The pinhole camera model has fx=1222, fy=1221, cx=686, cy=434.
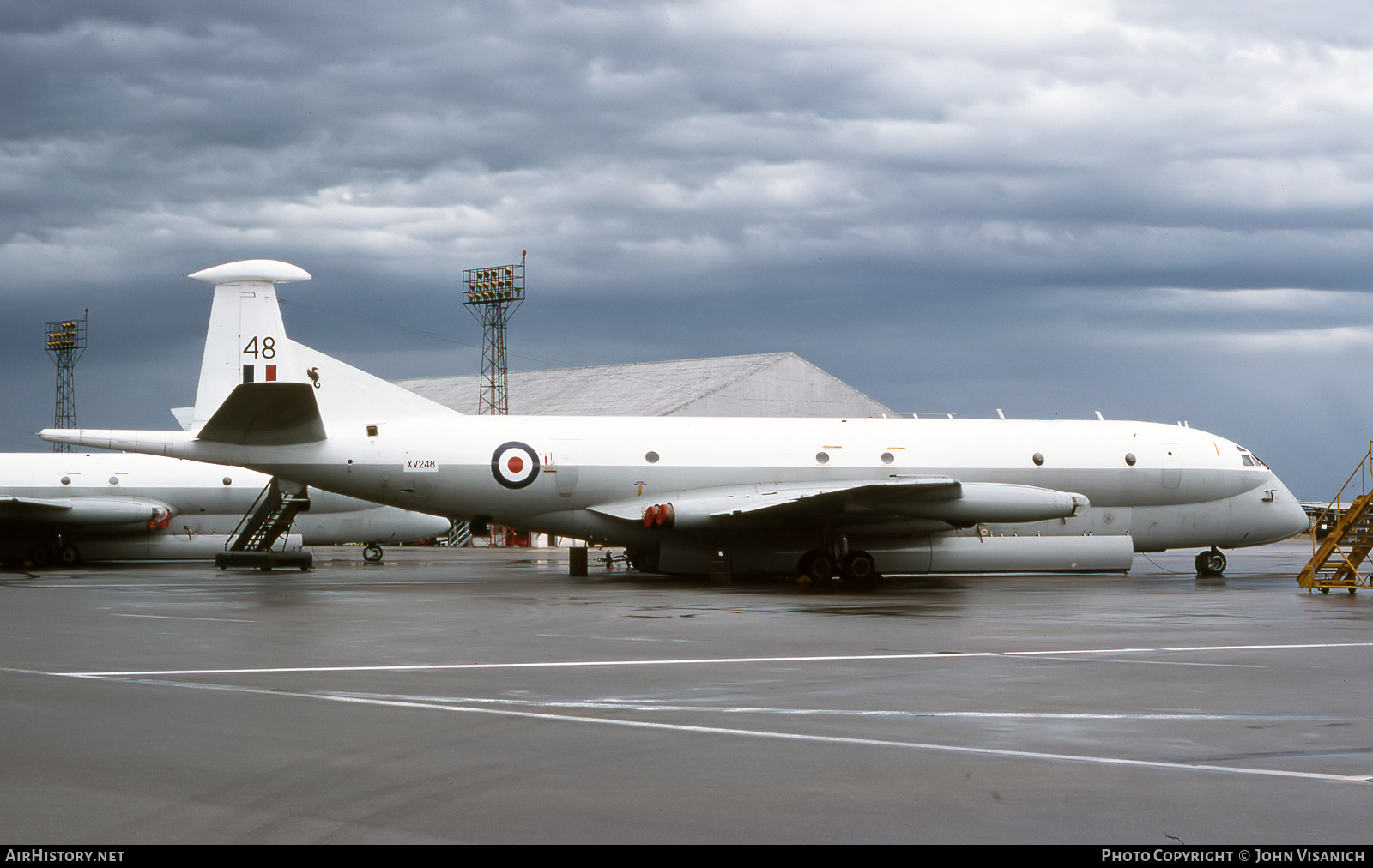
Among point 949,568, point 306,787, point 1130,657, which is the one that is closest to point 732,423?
point 949,568

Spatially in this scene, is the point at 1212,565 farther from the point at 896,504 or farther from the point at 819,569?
the point at 819,569

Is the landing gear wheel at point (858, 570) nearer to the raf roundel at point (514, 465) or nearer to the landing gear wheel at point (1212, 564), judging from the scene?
the raf roundel at point (514, 465)

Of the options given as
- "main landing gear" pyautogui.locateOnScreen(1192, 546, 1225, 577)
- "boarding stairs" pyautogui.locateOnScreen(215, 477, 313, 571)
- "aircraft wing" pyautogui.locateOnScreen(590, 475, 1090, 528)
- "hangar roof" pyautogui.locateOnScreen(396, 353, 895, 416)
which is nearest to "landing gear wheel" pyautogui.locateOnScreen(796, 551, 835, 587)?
"aircraft wing" pyautogui.locateOnScreen(590, 475, 1090, 528)

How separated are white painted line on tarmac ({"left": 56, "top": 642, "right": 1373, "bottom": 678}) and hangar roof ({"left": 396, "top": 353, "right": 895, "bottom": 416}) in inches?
1609

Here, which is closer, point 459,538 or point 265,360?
point 265,360

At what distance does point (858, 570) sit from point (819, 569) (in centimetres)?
83

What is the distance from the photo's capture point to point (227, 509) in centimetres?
3597

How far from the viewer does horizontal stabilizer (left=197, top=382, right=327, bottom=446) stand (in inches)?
867

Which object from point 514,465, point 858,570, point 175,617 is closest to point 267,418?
point 514,465

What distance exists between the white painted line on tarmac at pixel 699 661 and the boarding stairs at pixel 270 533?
20802 mm

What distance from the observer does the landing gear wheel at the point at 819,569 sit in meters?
24.4

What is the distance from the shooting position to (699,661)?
1141 cm

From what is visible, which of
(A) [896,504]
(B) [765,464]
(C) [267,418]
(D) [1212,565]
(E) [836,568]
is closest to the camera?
(C) [267,418]

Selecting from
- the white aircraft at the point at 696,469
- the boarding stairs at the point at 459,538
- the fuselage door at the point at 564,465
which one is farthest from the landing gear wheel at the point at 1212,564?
the boarding stairs at the point at 459,538
